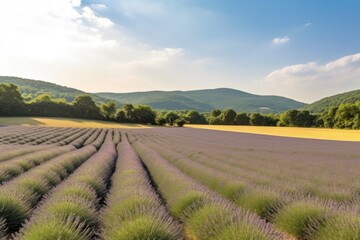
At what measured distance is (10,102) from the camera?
6812 cm

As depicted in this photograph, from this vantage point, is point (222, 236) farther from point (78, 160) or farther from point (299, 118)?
point (299, 118)

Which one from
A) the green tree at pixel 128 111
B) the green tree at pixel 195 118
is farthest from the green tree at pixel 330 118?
the green tree at pixel 128 111

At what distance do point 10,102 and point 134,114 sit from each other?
2776 centimetres

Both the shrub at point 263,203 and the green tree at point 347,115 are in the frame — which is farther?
the green tree at point 347,115

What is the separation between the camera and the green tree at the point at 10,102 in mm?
66875

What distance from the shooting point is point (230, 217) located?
3.35 meters

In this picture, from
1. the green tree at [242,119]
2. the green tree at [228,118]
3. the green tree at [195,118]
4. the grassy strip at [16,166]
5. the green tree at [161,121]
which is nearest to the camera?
the grassy strip at [16,166]

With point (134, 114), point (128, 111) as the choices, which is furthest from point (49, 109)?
point (134, 114)

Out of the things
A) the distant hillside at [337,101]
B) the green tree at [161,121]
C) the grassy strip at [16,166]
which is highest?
the distant hillside at [337,101]

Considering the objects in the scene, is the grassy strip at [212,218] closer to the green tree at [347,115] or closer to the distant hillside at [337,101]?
the green tree at [347,115]

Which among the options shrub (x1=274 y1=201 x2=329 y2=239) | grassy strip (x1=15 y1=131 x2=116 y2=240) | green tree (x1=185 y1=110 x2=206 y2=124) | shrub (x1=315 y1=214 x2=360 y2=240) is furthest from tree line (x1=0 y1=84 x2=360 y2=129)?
shrub (x1=315 y1=214 x2=360 y2=240)

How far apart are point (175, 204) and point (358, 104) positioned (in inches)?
2812

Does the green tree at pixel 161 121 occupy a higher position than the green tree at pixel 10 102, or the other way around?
the green tree at pixel 10 102

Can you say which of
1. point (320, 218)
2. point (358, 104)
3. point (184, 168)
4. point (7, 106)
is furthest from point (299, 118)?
point (320, 218)
